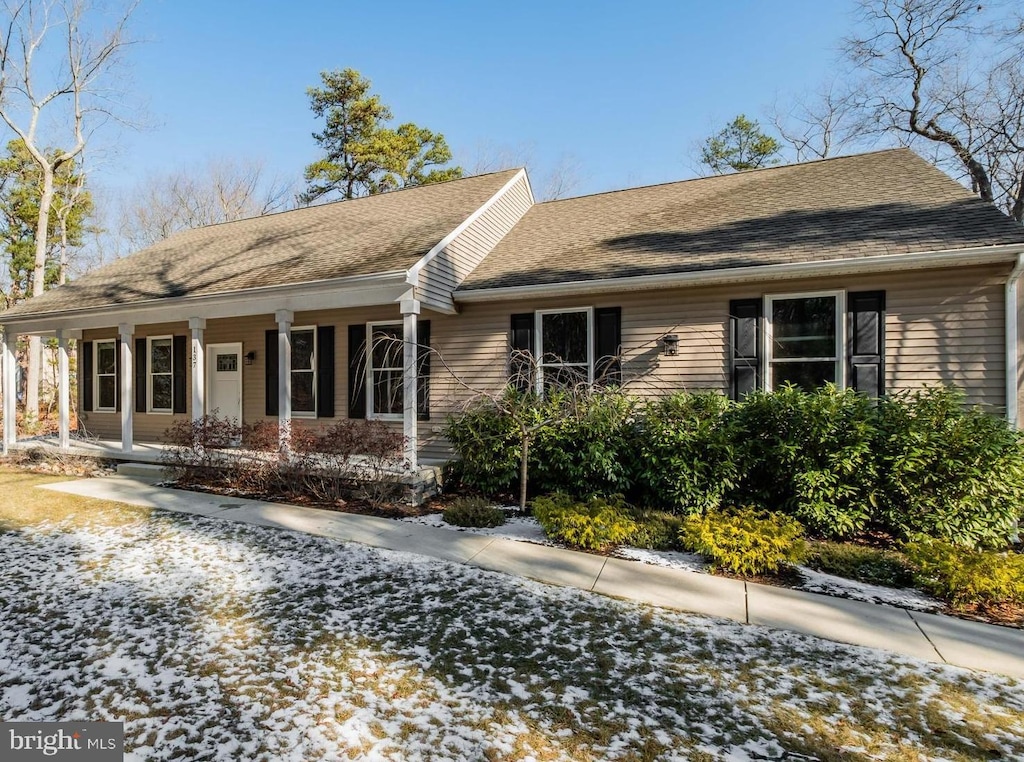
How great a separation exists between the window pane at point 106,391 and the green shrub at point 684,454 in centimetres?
1215

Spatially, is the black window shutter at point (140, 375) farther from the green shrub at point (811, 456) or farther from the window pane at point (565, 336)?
the green shrub at point (811, 456)

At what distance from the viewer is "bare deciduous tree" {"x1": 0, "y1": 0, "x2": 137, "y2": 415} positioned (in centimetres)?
1617

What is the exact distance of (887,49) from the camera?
16422mm

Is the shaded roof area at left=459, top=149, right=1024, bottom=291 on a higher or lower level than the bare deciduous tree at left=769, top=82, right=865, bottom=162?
lower

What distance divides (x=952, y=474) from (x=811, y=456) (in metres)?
1.24

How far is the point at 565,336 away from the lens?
27.0 feet

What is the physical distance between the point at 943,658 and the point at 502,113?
20.2 m

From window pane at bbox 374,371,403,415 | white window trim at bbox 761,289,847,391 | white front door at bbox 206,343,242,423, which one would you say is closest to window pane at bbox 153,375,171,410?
white front door at bbox 206,343,242,423

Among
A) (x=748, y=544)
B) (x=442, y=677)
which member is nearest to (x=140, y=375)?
(x=442, y=677)

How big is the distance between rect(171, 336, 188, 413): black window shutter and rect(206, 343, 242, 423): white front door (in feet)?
1.92

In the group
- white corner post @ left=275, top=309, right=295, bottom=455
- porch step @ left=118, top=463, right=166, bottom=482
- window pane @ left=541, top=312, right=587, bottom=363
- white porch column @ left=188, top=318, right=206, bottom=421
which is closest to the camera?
window pane @ left=541, top=312, right=587, bottom=363

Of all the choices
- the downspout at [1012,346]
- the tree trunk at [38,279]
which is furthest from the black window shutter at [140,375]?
the downspout at [1012,346]

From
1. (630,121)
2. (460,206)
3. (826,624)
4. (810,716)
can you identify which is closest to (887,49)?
(630,121)

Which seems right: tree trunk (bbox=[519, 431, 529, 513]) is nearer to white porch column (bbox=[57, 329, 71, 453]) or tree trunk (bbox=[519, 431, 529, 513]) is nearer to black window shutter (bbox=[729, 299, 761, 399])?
black window shutter (bbox=[729, 299, 761, 399])
